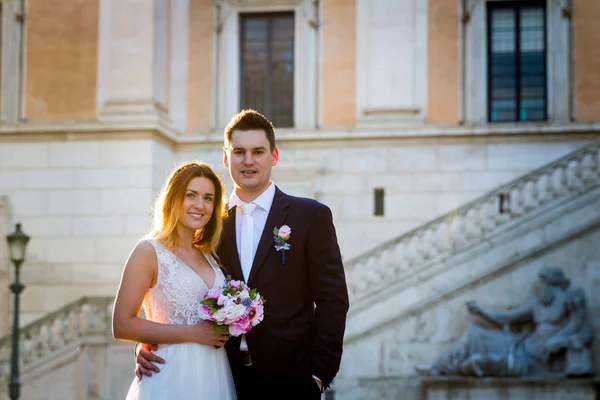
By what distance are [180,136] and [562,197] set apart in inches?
Answer: 313

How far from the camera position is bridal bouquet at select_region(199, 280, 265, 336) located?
5113 millimetres

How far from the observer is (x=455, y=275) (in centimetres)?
1617

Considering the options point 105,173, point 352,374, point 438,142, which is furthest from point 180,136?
point 352,374

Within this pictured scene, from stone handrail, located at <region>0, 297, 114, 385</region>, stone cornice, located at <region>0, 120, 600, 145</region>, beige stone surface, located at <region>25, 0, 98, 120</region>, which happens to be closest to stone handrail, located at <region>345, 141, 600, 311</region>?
stone cornice, located at <region>0, 120, 600, 145</region>

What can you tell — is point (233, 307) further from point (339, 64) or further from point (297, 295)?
point (339, 64)

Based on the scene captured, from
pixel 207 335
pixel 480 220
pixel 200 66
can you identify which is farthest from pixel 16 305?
pixel 207 335

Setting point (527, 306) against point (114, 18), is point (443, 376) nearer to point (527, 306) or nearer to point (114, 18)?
A: point (527, 306)

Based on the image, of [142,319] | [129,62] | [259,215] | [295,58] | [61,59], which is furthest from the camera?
[295,58]

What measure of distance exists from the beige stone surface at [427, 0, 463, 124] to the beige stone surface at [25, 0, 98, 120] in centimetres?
674

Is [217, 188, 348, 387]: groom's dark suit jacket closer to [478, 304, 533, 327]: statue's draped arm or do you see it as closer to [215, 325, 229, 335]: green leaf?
[215, 325, 229, 335]: green leaf

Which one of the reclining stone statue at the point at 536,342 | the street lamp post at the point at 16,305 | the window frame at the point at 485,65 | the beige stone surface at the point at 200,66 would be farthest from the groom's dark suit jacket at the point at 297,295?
the beige stone surface at the point at 200,66

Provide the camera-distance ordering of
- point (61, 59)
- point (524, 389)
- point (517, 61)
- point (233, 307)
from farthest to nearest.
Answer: point (517, 61) → point (61, 59) → point (524, 389) → point (233, 307)

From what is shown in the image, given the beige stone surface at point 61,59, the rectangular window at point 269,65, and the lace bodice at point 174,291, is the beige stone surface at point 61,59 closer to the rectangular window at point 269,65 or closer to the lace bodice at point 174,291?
the rectangular window at point 269,65

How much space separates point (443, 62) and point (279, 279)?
49.4 feet
